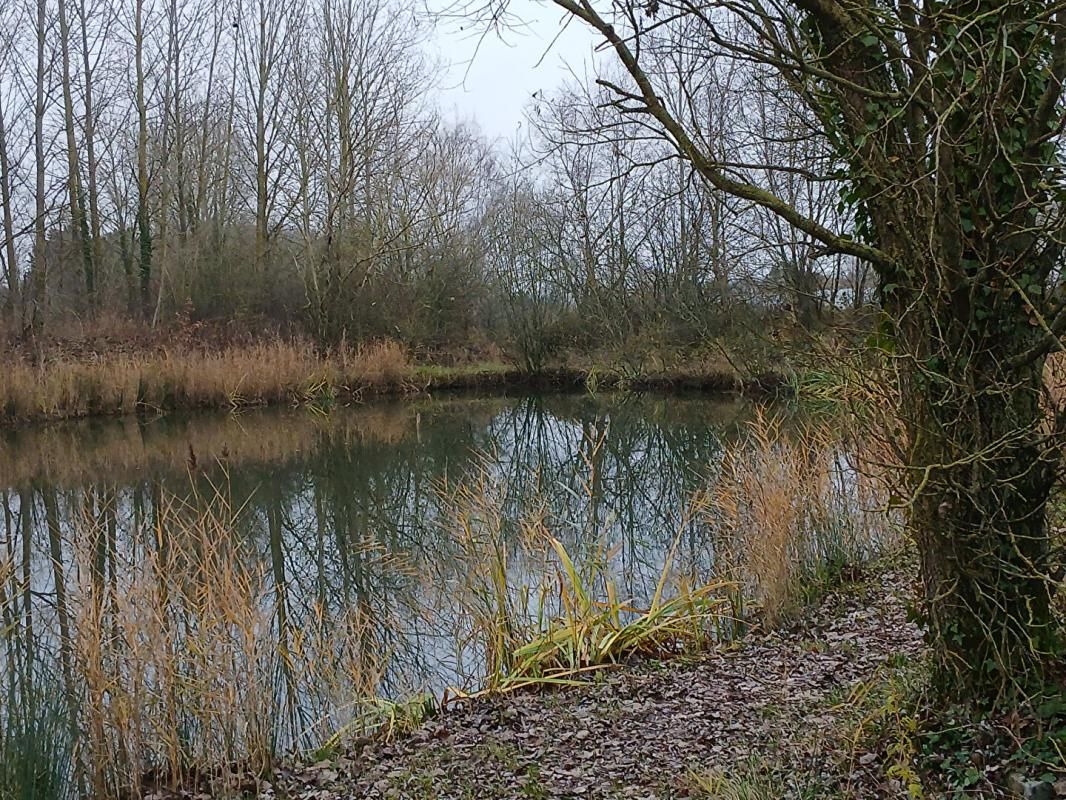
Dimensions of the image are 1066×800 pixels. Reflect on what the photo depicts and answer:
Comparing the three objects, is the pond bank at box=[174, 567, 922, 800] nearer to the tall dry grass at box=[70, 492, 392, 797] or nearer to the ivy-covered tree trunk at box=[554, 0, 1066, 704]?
the tall dry grass at box=[70, 492, 392, 797]

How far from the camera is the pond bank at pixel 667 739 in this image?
10.0 feet

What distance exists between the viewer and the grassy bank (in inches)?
653

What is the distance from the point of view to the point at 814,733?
10.7 feet

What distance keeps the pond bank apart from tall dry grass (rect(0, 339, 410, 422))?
14.7m

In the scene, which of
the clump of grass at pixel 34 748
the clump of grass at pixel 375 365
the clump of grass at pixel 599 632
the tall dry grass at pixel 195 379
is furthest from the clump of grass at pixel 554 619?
the clump of grass at pixel 375 365

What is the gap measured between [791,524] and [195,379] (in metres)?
15.2

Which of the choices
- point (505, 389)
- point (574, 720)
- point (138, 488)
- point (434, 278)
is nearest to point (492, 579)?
point (574, 720)

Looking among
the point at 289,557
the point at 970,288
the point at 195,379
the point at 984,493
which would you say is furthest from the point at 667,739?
the point at 195,379

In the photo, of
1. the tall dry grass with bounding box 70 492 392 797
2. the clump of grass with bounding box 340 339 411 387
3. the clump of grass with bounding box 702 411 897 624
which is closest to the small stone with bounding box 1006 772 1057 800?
the tall dry grass with bounding box 70 492 392 797

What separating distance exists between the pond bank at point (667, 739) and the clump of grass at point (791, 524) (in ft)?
2.51

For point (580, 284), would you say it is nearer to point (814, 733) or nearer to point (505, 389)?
point (505, 389)

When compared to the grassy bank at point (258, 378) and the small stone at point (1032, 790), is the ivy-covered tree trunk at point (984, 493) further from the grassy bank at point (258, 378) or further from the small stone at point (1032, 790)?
the grassy bank at point (258, 378)

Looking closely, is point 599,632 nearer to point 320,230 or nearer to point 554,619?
point 554,619

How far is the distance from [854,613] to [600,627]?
1.47 meters
